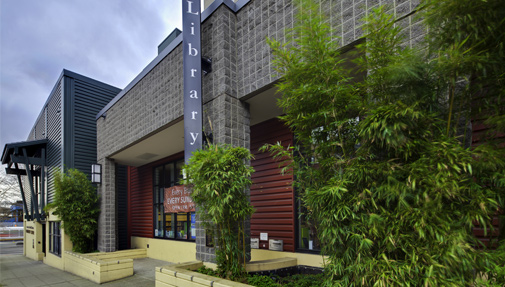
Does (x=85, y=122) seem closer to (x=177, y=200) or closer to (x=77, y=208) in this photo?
(x=77, y=208)

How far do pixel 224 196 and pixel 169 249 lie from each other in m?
7.60

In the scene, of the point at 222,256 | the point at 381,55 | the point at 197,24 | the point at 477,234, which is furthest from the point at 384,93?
the point at 197,24

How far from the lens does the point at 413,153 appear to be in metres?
2.53

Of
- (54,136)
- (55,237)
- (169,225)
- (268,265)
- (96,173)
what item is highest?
(54,136)

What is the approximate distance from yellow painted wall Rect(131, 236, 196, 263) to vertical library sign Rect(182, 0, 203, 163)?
523 centimetres

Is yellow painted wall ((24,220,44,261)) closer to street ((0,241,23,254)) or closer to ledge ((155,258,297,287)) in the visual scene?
street ((0,241,23,254))

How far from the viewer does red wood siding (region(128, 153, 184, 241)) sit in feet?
41.2

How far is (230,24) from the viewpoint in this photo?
235 inches

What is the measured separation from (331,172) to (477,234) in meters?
1.59

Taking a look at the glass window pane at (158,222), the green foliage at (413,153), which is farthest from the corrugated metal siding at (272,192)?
the glass window pane at (158,222)

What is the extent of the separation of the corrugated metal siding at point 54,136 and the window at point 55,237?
3.61 ft

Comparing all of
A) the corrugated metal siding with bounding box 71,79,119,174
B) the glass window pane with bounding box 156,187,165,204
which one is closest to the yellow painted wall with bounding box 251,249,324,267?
the glass window pane with bounding box 156,187,165,204

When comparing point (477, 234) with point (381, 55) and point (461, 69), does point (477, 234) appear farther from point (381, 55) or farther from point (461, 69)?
point (381, 55)

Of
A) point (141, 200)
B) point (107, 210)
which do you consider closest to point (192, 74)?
point (107, 210)
